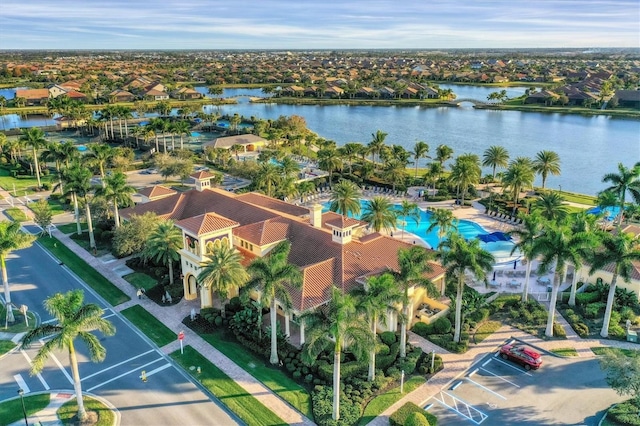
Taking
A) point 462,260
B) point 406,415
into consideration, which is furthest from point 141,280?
point 462,260

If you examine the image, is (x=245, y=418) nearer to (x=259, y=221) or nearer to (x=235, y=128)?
(x=259, y=221)

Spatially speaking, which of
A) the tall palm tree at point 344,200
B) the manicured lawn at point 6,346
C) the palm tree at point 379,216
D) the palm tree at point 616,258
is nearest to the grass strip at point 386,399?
the palm tree at point 616,258

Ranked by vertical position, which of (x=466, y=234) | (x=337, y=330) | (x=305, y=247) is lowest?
(x=466, y=234)

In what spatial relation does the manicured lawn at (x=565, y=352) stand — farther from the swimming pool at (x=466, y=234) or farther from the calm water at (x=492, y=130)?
the calm water at (x=492, y=130)

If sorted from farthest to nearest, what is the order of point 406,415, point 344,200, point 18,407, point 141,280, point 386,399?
1. point 344,200
2. point 141,280
3. point 386,399
4. point 18,407
5. point 406,415

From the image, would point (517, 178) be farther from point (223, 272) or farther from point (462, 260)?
point (223, 272)

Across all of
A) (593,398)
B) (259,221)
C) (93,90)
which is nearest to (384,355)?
(593,398)
